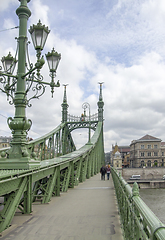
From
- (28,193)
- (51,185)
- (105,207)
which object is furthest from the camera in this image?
(51,185)

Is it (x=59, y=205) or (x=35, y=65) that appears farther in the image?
(x=59, y=205)

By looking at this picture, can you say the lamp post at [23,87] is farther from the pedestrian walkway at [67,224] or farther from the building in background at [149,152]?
the building in background at [149,152]

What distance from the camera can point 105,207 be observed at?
21.2 ft

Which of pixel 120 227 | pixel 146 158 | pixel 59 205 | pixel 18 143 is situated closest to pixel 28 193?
pixel 18 143

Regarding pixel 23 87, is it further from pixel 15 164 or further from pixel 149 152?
pixel 149 152

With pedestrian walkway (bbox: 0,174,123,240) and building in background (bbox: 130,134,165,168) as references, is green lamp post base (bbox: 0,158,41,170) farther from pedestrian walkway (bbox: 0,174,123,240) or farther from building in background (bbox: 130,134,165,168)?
building in background (bbox: 130,134,165,168)

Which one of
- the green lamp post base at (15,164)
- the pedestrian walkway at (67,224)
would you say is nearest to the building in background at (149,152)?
the pedestrian walkway at (67,224)

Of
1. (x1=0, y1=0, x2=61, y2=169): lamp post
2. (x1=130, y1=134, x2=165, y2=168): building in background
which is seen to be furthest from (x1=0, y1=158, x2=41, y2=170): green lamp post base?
(x1=130, y1=134, x2=165, y2=168): building in background

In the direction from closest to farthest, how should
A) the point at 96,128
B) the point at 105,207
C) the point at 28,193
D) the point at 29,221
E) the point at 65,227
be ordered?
the point at 65,227
the point at 29,221
the point at 28,193
the point at 105,207
the point at 96,128

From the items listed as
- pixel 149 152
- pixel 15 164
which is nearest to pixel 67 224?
pixel 15 164

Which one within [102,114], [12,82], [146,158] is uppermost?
[102,114]

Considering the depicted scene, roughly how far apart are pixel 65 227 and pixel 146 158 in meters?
79.1

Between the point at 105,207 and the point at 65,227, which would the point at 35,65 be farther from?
the point at 105,207

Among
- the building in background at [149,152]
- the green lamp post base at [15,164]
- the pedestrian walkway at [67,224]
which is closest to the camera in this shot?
the pedestrian walkway at [67,224]
